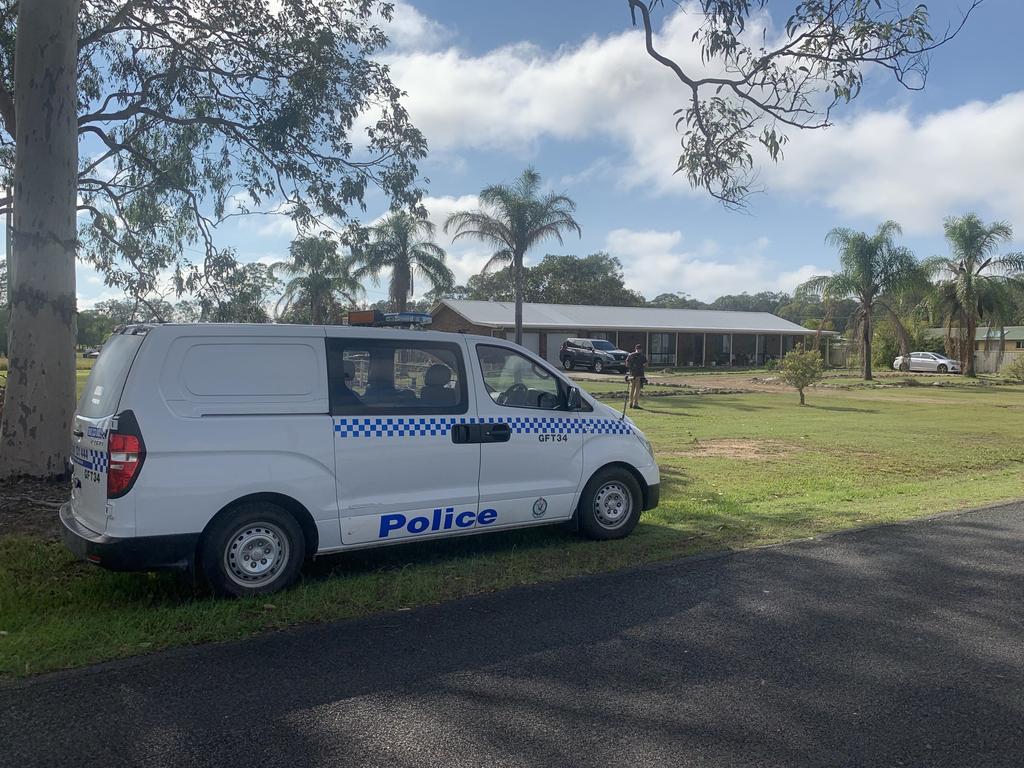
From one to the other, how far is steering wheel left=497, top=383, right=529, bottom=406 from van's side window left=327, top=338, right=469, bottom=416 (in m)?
0.35

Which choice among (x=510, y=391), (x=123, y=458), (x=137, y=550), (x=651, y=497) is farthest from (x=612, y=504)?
(x=123, y=458)

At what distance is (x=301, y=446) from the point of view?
570 centimetres

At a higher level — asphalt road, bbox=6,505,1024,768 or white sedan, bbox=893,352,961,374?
white sedan, bbox=893,352,961,374

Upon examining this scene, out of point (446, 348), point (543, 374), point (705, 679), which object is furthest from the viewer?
point (543, 374)

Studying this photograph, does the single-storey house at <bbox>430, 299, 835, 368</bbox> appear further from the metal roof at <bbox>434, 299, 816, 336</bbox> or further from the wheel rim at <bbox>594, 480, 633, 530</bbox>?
the wheel rim at <bbox>594, 480, 633, 530</bbox>

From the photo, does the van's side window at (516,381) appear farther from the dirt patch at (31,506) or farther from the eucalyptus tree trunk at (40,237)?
the eucalyptus tree trunk at (40,237)

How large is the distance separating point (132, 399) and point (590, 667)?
10.6 ft

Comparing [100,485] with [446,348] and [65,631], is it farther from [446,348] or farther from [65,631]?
[446,348]

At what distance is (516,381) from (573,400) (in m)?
0.54

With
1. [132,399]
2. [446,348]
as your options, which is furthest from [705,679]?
[132,399]

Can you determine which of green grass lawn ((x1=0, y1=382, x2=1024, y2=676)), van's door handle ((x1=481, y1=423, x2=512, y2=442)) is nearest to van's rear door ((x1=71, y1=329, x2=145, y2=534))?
green grass lawn ((x1=0, y1=382, x2=1024, y2=676))

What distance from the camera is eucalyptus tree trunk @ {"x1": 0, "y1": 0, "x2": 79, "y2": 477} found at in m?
8.32

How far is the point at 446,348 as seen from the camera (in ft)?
21.7

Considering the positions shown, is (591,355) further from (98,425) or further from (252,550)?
(98,425)
